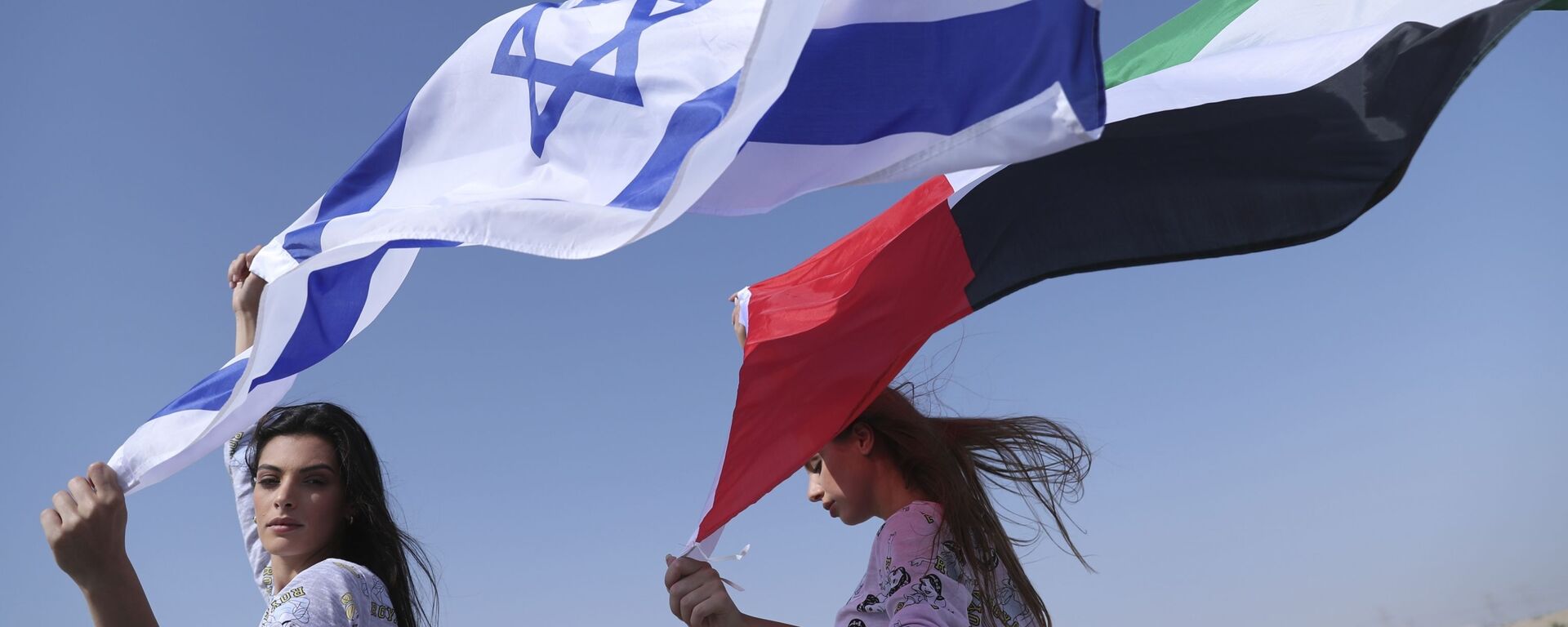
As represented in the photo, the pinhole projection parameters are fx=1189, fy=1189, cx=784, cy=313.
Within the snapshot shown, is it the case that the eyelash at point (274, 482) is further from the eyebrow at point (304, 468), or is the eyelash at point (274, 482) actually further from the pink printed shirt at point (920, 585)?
the pink printed shirt at point (920, 585)

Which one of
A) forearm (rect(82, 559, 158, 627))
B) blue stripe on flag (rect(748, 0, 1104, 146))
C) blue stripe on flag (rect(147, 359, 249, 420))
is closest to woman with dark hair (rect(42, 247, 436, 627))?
forearm (rect(82, 559, 158, 627))

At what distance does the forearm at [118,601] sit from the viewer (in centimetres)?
311

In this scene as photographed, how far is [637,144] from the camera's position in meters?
3.72

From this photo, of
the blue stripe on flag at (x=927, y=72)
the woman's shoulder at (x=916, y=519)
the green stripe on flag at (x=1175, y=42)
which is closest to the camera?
the blue stripe on flag at (x=927, y=72)

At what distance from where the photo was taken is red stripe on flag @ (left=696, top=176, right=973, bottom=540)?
4.09 m

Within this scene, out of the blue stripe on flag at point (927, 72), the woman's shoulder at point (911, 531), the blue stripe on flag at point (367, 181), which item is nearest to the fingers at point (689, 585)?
the woman's shoulder at point (911, 531)

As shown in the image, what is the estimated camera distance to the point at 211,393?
3814 mm

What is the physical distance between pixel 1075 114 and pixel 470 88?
2305 millimetres

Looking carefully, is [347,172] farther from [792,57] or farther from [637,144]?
[792,57]

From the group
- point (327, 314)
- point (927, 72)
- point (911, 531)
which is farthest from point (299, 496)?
point (927, 72)

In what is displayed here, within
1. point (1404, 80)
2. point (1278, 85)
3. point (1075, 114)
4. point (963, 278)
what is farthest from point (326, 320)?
point (1404, 80)

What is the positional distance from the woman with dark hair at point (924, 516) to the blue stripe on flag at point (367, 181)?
1649mm

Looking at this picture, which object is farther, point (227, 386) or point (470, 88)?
point (470, 88)

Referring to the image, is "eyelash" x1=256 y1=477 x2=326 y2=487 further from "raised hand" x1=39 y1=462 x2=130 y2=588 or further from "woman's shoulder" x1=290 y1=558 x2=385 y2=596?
"raised hand" x1=39 y1=462 x2=130 y2=588
